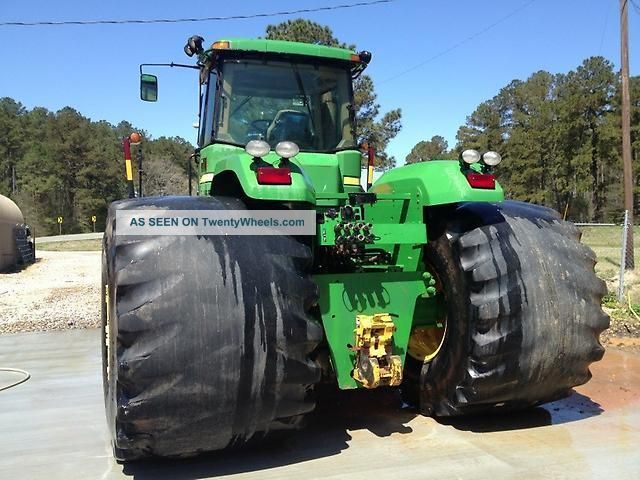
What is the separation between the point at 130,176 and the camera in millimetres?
5660

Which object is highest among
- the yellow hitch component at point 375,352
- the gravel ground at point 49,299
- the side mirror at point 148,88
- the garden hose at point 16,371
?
the side mirror at point 148,88

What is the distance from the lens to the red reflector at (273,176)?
3.26m

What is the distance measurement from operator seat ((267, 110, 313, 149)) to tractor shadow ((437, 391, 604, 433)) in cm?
246

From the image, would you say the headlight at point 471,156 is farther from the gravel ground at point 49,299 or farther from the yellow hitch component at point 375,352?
the gravel ground at point 49,299

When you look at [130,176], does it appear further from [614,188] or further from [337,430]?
[614,188]

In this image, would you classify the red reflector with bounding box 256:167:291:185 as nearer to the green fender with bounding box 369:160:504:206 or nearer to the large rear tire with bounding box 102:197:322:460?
the large rear tire with bounding box 102:197:322:460

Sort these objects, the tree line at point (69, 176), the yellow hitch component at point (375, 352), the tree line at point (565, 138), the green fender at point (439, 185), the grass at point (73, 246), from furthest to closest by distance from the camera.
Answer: the tree line at point (69, 176), the tree line at point (565, 138), the grass at point (73, 246), the green fender at point (439, 185), the yellow hitch component at point (375, 352)

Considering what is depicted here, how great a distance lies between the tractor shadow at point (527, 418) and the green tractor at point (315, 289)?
0.61 ft

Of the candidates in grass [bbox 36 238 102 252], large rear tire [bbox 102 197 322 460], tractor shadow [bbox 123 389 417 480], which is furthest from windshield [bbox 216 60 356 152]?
grass [bbox 36 238 102 252]

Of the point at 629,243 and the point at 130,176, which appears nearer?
the point at 130,176

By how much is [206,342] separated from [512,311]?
1.88 meters

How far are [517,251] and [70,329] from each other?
657cm

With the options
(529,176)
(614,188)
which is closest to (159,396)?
(529,176)

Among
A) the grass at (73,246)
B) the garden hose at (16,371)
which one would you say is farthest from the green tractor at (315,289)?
the grass at (73,246)
